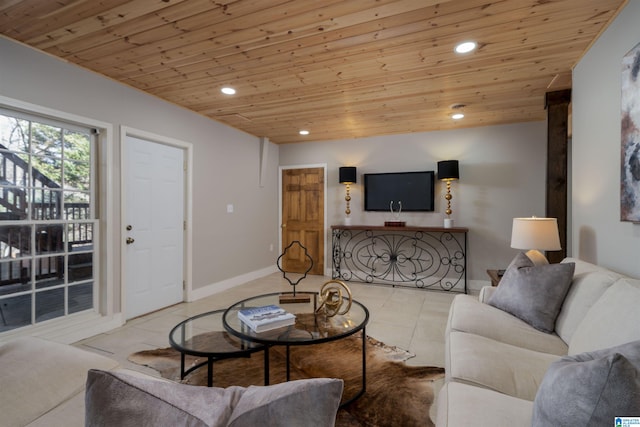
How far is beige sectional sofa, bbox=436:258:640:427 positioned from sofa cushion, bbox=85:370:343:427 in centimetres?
68

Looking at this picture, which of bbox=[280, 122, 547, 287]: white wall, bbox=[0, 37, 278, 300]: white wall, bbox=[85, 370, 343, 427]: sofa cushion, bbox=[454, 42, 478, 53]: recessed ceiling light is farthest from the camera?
A: bbox=[280, 122, 547, 287]: white wall

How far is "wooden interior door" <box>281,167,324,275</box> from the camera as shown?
5.46 metres

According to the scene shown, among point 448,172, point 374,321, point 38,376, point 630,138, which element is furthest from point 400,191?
point 38,376

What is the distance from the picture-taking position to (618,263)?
1.91 m

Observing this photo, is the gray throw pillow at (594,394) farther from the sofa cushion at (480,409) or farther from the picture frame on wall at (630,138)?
the picture frame on wall at (630,138)

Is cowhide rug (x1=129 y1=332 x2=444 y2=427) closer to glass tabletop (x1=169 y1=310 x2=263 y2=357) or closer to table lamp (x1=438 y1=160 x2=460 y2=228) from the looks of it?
glass tabletop (x1=169 y1=310 x2=263 y2=357)

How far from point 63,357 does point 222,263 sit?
318 centimetres

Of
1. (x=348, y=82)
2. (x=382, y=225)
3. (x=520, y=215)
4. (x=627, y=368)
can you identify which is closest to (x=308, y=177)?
(x=382, y=225)

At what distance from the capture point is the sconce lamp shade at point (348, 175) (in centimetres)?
498

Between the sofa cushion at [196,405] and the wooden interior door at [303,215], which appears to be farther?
the wooden interior door at [303,215]

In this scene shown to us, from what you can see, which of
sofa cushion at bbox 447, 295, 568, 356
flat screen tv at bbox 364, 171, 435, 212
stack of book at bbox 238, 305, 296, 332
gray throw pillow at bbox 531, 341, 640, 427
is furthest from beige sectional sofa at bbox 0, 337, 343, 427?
flat screen tv at bbox 364, 171, 435, 212

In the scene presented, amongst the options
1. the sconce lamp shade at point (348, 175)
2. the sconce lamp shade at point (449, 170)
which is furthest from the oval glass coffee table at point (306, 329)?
the sconce lamp shade at point (348, 175)

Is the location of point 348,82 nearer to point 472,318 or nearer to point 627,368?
point 472,318

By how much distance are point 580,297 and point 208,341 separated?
221cm
